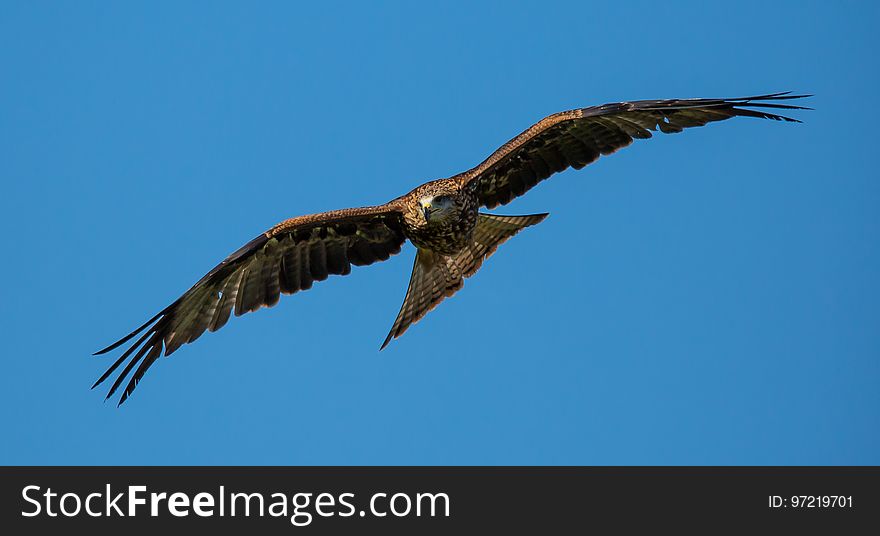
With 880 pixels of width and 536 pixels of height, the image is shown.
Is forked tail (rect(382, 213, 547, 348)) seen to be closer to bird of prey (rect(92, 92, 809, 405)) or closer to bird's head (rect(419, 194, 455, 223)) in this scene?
bird of prey (rect(92, 92, 809, 405))

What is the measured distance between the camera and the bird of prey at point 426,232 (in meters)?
11.6

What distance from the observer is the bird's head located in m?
11.5

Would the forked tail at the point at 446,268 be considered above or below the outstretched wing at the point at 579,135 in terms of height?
below

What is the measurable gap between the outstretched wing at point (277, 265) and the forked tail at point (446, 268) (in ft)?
1.52

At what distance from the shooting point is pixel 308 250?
1253cm

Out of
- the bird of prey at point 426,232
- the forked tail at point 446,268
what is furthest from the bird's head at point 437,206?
the forked tail at point 446,268

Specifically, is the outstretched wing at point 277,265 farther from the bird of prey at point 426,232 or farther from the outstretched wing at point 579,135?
the outstretched wing at point 579,135

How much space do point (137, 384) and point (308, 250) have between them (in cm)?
224

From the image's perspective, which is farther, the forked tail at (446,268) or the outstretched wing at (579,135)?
the forked tail at (446,268)

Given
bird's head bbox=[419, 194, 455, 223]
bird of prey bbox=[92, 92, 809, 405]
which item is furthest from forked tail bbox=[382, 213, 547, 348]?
bird's head bbox=[419, 194, 455, 223]

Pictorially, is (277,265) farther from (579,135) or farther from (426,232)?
(579,135)

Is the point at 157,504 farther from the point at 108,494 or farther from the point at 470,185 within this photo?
the point at 470,185

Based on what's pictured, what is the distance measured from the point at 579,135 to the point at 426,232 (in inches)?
70.7

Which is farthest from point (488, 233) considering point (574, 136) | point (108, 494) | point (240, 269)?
point (108, 494)
